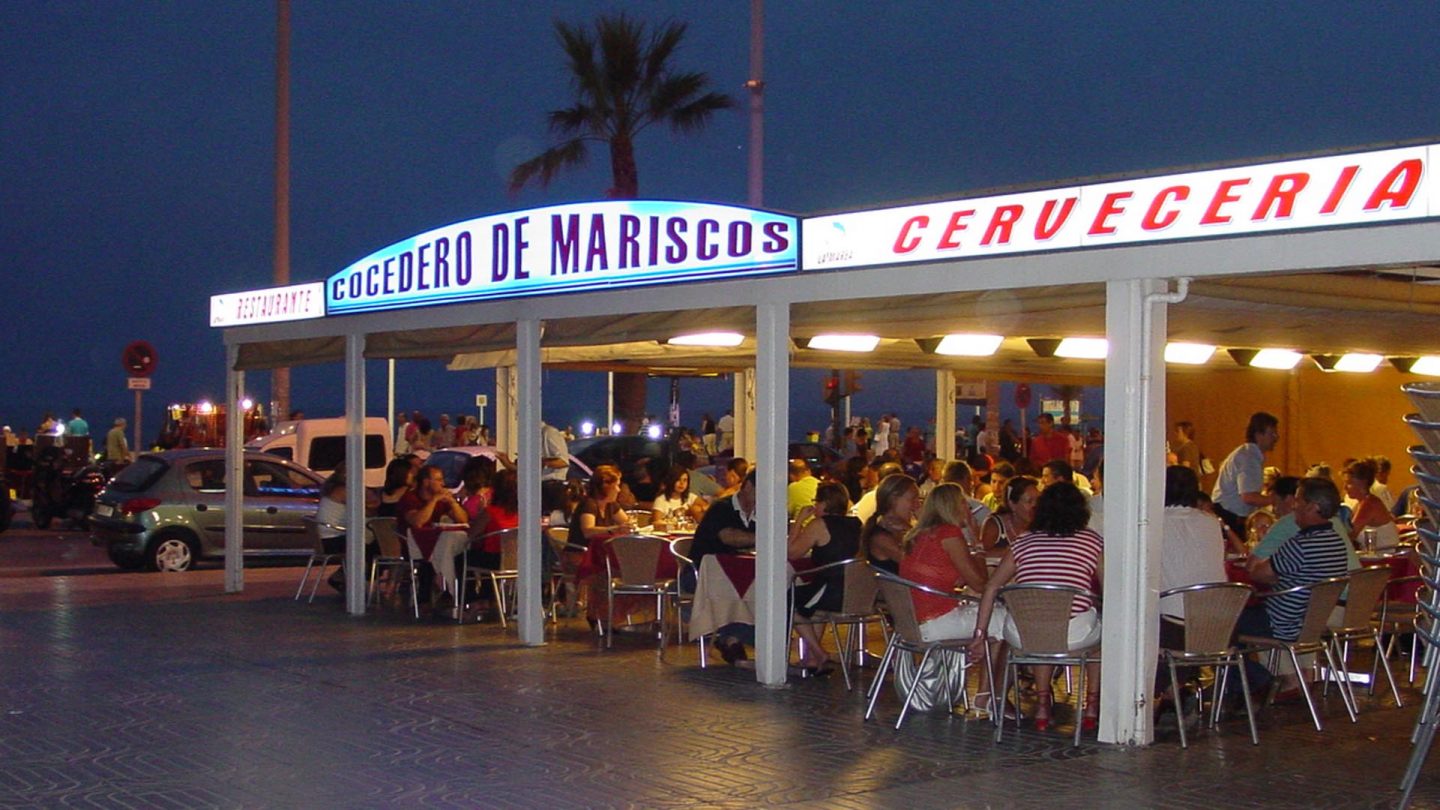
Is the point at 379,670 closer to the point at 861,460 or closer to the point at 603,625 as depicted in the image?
the point at 603,625

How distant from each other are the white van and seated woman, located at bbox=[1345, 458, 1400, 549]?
12.9 metres

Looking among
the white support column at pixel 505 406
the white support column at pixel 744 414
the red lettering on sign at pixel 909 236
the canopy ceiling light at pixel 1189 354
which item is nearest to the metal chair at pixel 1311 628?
the red lettering on sign at pixel 909 236

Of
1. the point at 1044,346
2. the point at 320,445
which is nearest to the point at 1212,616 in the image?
the point at 1044,346

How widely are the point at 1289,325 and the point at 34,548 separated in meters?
17.7

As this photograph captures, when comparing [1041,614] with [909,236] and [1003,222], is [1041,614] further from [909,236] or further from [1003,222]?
[909,236]

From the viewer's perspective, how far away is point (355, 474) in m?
13.5

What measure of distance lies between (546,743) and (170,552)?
11180 mm

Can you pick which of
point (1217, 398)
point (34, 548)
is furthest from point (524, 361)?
point (34, 548)

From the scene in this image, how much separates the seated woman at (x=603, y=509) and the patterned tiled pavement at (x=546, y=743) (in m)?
1.22

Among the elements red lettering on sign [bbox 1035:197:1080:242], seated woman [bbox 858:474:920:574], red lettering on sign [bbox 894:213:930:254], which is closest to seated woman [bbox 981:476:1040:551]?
seated woman [bbox 858:474:920:574]

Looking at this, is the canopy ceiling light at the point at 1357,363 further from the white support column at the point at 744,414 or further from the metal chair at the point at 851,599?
the metal chair at the point at 851,599

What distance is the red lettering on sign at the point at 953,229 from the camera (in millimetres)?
8578

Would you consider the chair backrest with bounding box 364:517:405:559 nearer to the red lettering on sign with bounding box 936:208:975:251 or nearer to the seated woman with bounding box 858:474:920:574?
the seated woman with bounding box 858:474:920:574

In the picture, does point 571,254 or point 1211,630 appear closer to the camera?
point 1211,630
